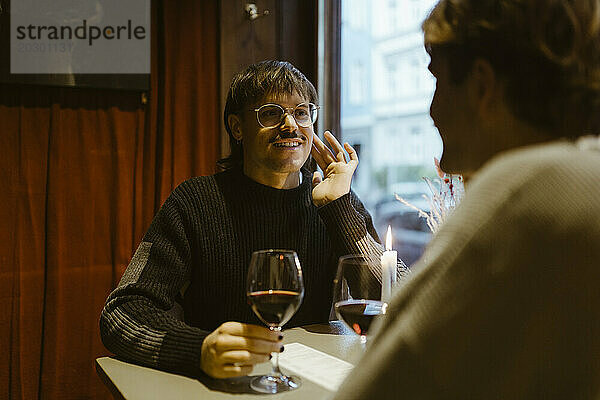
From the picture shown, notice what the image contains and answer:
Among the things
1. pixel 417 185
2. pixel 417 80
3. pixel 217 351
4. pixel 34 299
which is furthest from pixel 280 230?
pixel 34 299

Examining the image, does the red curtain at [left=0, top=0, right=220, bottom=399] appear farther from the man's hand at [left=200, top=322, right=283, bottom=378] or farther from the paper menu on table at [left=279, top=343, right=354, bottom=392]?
the man's hand at [left=200, top=322, right=283, bottom=378]

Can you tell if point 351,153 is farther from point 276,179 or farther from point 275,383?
point 275,383

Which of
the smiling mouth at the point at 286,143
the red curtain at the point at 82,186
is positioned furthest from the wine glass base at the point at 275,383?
the red curtain at the point at 82,186

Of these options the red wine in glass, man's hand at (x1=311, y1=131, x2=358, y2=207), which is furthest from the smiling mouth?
the red wine in glass

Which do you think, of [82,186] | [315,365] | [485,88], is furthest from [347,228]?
[82,186]

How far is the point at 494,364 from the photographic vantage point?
45cm

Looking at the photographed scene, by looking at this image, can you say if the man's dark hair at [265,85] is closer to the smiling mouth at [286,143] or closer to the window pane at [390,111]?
the smiling mouth at [286,143]

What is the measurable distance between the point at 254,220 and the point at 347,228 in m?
0.28

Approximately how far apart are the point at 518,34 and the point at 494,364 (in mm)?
316

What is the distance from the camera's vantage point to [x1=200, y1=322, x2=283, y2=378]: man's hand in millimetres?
1037

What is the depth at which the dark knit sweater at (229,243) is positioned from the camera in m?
1.47

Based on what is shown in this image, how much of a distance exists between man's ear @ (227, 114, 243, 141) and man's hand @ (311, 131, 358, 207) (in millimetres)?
242

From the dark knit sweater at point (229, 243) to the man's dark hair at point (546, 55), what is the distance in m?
1.00

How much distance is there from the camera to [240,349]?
40.8 inches
